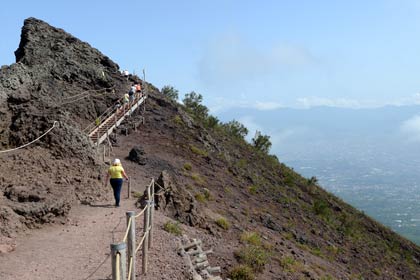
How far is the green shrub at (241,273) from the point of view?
521 inches

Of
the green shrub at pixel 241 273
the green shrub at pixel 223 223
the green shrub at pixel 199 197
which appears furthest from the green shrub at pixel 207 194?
the green shrub at pixel 241 273

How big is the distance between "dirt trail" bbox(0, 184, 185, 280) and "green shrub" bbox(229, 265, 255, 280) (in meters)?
2.01

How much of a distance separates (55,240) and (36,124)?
23.7ft

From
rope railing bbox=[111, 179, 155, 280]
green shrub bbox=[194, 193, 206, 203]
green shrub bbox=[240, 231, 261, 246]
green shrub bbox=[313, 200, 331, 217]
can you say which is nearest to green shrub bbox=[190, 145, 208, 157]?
green shrub bbox=[194, 193, 206, 203]

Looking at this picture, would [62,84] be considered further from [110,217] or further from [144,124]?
[110,217]

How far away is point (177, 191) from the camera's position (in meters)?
17.9

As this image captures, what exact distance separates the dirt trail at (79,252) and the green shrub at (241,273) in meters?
2.01

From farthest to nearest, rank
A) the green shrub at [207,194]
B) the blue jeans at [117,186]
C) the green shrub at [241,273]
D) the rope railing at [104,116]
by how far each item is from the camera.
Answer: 1. the rope railing at [104,116]
2. the green shrub at [207,194]
3. the blue jeans at [117,186]
4. the green shrub at [241,273]

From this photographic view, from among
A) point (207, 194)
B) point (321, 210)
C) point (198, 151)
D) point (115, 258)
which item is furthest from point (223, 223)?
point (321, 210)

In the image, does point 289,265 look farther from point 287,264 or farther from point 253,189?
point 253,189

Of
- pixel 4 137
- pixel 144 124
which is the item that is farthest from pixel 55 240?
pixel 144 124

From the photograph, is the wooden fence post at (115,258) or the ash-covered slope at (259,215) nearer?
the wooden fence post at (115,258)

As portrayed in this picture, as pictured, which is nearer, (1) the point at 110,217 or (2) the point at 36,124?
(1) the point at 110,217

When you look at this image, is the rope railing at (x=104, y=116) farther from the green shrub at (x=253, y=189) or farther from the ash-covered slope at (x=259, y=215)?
the green shrub at (x=253, y=189)
